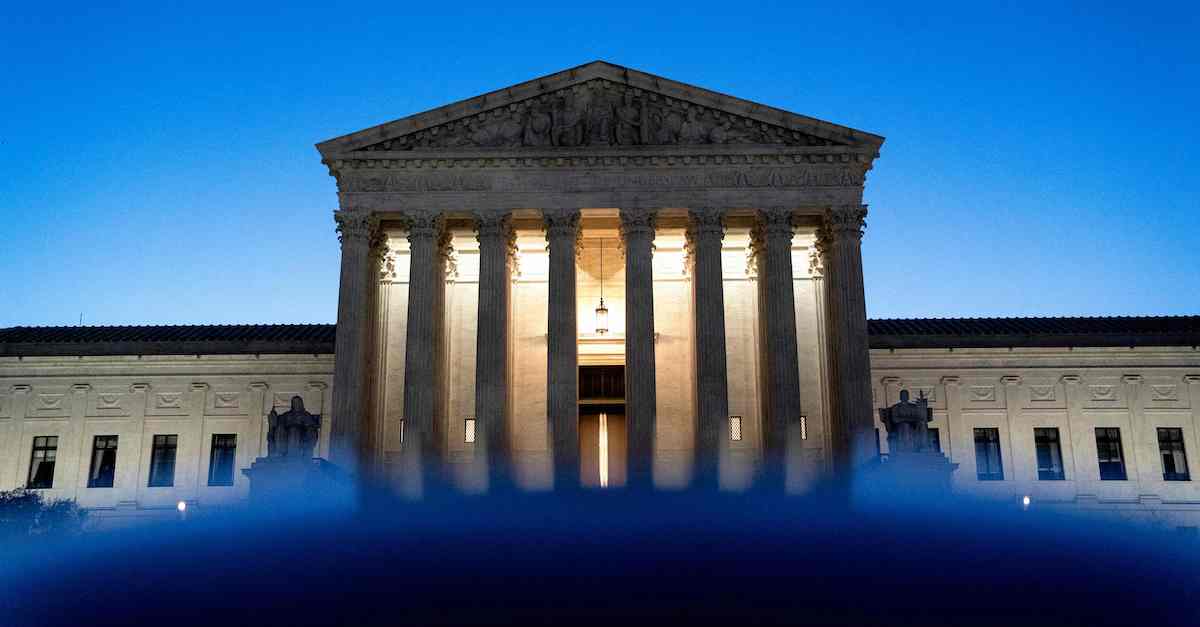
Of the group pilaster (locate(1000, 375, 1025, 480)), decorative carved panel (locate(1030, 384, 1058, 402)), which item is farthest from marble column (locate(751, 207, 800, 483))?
decorative carved panel (locate(1030, 384, 1058, 402))

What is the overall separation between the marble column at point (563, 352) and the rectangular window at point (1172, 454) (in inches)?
967

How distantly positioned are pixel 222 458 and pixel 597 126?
67.6ft

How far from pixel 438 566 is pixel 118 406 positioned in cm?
2817

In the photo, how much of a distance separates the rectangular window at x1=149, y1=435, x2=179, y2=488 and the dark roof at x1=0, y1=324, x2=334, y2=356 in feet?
12.1

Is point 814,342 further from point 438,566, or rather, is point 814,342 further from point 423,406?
point 438,566

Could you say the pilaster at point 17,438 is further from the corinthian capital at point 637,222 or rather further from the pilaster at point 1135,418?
the pilaster at point 1135,418

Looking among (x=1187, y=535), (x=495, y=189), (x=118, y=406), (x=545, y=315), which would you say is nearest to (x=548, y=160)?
(x=495, y=189)

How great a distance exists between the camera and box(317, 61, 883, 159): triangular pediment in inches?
1435

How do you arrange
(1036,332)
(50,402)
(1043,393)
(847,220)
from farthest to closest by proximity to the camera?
(1036,332) → (50,402) → (1043,393) → (847,220)

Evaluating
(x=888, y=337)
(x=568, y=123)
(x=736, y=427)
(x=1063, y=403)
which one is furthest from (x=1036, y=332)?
(x=568, y=123)

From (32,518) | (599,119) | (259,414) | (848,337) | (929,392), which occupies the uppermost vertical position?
(599,119)

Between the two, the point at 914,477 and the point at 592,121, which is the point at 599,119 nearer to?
the point at 592,121

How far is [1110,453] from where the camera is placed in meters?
41.7

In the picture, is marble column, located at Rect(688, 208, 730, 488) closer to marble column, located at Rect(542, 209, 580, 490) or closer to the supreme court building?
the supreme court building
